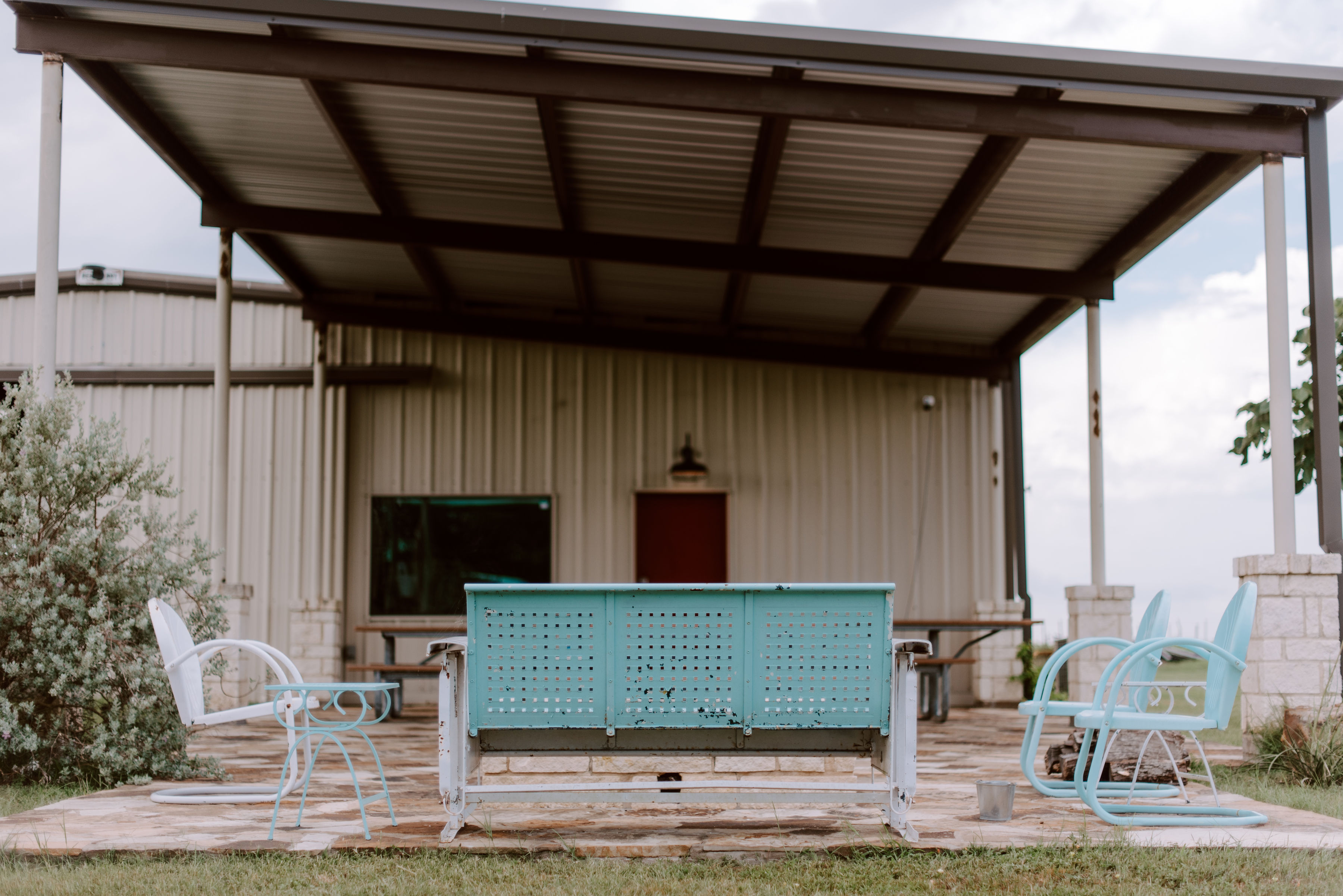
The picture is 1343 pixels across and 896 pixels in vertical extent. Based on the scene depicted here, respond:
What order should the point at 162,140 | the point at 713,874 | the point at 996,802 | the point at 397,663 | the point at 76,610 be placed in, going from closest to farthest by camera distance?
the point at 713,874, the point at 996,802, the point at 76,610, the point at 162,140, the point at 397,663

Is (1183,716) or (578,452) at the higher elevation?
(578,452)

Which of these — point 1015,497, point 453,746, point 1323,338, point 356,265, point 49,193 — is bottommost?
point 453,746

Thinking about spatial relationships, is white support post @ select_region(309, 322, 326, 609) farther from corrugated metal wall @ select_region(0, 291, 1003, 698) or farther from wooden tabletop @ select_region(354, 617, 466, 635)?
wooden tabletop @ select_region(354, 617, 466, 635)

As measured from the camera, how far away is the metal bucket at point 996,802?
13.7 ft

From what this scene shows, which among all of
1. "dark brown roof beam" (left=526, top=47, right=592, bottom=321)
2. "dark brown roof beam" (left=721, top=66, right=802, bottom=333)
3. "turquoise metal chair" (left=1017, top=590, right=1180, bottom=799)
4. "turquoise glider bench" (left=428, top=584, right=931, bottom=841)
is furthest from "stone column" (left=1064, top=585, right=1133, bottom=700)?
"turquoise glider bench" (left=428, top=584, right=931, bottom=841)

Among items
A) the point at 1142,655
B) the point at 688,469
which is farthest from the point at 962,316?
the point at 1142,655

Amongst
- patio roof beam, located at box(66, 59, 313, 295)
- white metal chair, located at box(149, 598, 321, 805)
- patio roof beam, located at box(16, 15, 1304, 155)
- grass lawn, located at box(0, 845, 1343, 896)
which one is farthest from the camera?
patio roof beam, located at box(66, 59, 313, 295)

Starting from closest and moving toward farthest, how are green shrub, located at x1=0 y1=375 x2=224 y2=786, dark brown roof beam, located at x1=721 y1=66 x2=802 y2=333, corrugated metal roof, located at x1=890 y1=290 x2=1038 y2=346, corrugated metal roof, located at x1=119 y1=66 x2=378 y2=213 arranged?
1. green shrub, located at x1=0 y1=375 x2=224 y2=786
2. dark brown roof beam, located at x1=721 y1=66 x2=802 y2=333
3. corrugated metal roof, located at x1=119 y1=66 x2=378 y2=213
4. corrugated metal roof, located at x1=890 y1=290 x2=1038 y2=346

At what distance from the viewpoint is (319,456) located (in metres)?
11.3

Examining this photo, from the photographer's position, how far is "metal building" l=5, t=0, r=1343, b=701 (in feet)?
20.5

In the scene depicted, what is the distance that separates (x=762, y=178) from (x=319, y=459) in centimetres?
587

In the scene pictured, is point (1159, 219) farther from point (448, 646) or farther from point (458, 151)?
point (448, 646)

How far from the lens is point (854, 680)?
3.69 m

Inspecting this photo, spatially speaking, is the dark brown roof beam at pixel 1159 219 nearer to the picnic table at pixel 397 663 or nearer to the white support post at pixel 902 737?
the white support post at pixel 902 737
